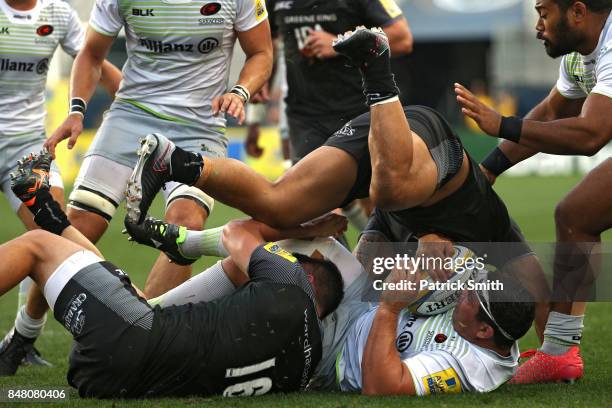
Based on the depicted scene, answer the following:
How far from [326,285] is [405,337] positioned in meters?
0.46

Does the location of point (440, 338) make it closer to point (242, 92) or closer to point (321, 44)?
point (242, 92)

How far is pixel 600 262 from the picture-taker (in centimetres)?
582

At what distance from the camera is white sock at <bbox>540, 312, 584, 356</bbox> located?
5.65 m

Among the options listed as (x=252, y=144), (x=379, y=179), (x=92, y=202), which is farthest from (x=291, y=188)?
(x=252, y=144)


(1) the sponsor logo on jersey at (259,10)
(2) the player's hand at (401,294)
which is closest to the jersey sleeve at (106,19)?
(1) the sponsor logo on jersey at (259,10)

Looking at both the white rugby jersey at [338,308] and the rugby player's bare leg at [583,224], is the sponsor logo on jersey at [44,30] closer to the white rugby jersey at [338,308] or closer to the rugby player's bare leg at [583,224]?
the white rugby jersey at [338,308]

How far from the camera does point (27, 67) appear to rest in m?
7.19

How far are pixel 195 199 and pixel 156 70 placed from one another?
931 mm

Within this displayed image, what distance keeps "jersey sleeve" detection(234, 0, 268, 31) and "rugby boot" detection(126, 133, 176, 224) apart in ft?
5.52

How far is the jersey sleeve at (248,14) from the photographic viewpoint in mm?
6672

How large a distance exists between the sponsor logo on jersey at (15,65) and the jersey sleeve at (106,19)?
72 centimetres

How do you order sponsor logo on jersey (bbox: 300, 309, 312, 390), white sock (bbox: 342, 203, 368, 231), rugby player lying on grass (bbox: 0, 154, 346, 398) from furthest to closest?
white sock (bbox: 342, 203, 368, 231) → sponsor logo on jersey (bbox: 300, 309, 312, 390) → rugby player lying on grass (bbox: 0, 154, 346, 398)

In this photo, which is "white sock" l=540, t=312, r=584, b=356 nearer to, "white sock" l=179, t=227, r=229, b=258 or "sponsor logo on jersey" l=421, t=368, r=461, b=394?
"sponsor logo on jersey" l=421, t=368, r=461, b=394

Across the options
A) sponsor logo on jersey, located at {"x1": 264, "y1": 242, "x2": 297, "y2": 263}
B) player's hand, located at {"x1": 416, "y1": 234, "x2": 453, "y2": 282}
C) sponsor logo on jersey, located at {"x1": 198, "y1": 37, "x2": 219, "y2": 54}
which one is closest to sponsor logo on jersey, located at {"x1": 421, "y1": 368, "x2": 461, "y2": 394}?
player's hand, located at {"x1": 416, "y1": 234, "x2": 453, "y2": 282}
